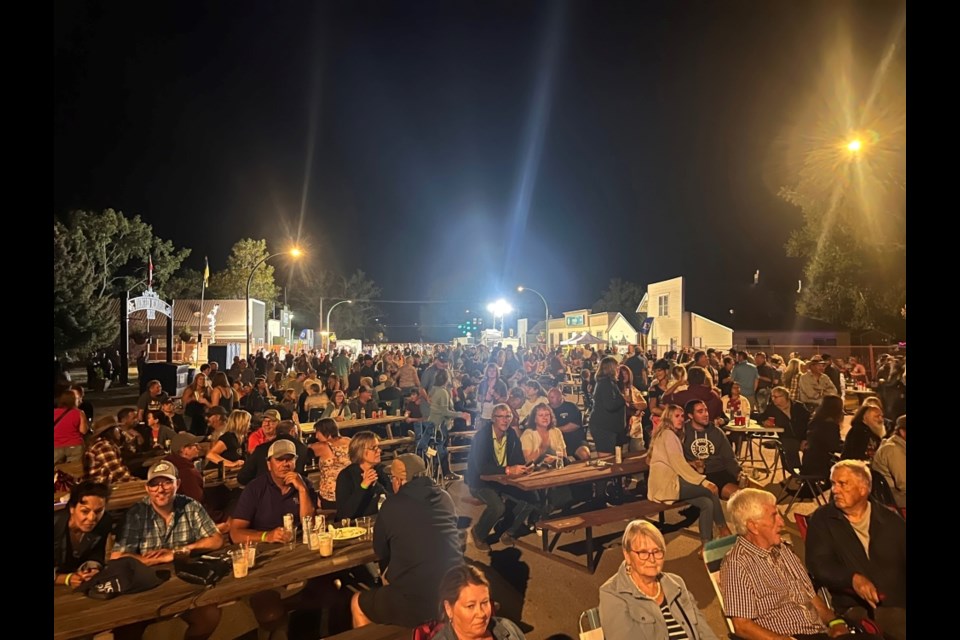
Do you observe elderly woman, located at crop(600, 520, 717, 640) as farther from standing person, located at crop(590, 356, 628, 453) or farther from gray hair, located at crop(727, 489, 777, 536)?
standing person, located at crop(590, 356, 628, 453)

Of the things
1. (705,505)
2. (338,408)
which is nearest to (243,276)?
(338,408)

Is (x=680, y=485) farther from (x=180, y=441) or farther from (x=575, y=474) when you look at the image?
(x=180, y=441)

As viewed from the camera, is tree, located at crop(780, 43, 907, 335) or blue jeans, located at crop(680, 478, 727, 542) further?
tree, located at crop(780, 43, 907, 335)

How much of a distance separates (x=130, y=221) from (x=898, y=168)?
43.2 meters

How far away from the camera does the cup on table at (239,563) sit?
12.1 ft

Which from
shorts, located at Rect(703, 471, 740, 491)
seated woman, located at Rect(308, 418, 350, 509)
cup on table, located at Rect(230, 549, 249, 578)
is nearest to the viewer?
cup on table, located at Rect(230, 549, 249, 578)

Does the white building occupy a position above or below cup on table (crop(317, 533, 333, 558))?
above

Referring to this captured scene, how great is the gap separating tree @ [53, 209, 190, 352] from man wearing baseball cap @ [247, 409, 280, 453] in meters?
15.1

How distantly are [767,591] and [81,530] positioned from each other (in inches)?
189

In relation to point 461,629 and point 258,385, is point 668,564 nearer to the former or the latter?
point 461,629

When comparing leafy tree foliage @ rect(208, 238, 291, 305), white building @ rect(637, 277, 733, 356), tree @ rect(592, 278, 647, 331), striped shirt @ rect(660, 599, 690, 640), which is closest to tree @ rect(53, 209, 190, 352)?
leafy tree foliage @ rect(208, 238, 291, 305)

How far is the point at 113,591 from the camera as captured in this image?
11.0 ft

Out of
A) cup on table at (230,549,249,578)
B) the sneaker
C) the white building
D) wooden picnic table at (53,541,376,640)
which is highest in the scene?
the white building

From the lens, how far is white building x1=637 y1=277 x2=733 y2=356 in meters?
34.2
